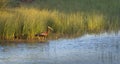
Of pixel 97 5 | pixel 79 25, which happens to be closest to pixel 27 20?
pixel 79 25

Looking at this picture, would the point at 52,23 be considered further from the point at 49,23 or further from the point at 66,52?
the point at 66,52

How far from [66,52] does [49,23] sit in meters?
3.58

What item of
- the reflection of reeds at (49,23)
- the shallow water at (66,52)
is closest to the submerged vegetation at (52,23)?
the reflection of reeds at (49,23)

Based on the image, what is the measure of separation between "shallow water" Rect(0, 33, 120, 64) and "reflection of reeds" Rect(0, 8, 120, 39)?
666 millimetres

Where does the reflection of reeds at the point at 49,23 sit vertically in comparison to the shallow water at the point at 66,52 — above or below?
above

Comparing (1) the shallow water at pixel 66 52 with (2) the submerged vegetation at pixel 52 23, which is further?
(2) the submerged vegetation at pixel 52 23

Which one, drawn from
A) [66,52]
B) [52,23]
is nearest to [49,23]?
[52,23]

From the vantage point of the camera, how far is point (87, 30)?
18469 mm

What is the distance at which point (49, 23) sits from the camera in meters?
17.7

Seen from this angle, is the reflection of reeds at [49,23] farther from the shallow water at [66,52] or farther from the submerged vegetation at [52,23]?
the shallow water at [66,52]

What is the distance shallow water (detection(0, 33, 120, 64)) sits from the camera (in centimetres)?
1317

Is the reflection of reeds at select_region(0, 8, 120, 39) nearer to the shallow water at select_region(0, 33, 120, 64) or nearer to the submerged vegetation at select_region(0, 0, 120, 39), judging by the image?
the submerged vegetation at select_region(0, 0, 120, 39)

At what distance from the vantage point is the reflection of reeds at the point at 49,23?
53.0 feet

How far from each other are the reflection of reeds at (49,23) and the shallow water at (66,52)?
0.67m
